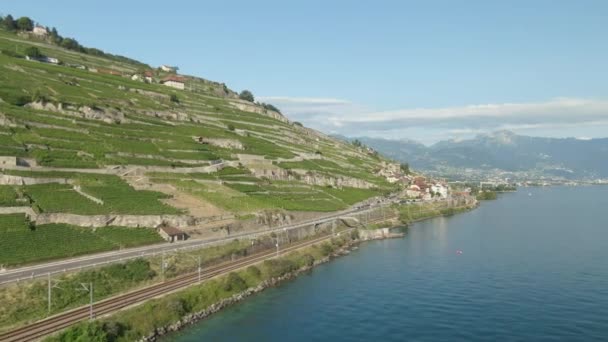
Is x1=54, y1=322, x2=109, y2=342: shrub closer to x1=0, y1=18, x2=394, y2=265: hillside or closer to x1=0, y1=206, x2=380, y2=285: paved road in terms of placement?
x1=0, y1=206, x2=380, y2=285: paved road

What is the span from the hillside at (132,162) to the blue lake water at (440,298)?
20.0 m

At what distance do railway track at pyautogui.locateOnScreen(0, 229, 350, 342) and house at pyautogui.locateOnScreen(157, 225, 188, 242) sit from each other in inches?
314

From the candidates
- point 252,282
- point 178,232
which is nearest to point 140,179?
point 178,232

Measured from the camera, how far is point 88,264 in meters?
53.4

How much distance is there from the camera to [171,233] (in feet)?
226

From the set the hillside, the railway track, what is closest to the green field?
the hillside

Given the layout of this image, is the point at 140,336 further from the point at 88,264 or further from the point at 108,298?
the point at 88,264

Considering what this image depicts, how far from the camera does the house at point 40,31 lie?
184750 millimetres

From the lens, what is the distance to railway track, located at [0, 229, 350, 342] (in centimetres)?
3938

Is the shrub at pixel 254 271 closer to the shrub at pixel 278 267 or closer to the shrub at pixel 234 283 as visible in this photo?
the shrub at pixel 278 267

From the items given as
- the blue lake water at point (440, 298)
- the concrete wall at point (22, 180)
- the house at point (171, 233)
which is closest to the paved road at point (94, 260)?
the house at point (171, 233)

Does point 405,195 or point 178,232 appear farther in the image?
point 405,195

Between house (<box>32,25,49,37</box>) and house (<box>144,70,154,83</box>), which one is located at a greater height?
house (<box>32,25,49,37</box>)

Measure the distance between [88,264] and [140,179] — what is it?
3003 cm
